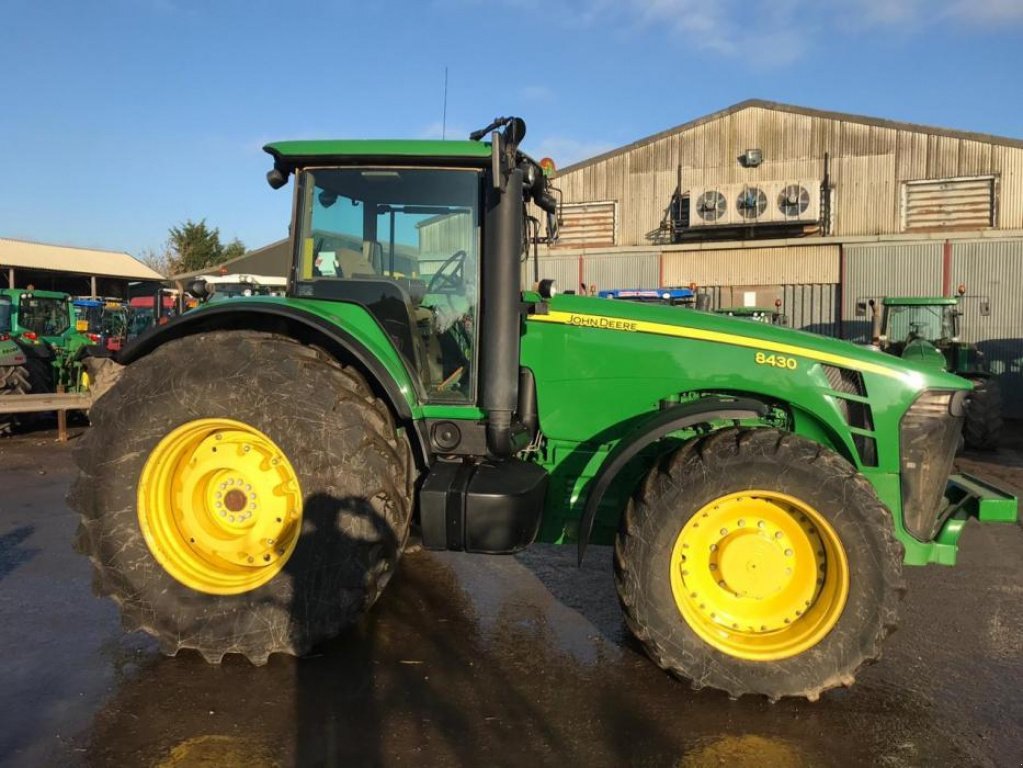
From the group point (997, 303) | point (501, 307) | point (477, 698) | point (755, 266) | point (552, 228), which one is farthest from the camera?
point (755, 266)

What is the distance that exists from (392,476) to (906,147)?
19.2 metres

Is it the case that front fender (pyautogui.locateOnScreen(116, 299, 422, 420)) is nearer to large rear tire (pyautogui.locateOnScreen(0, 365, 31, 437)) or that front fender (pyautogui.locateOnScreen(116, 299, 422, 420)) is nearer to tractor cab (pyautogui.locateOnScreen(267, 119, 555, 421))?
tractor cab (pyautogui.locateOnScreen(267, 119, 555, 421))

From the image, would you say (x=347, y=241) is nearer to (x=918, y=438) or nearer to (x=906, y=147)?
(x=918, y=438)

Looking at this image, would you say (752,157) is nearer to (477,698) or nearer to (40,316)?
(40,316)

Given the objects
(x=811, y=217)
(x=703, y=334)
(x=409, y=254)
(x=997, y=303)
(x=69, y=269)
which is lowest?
(x=703, y=334)

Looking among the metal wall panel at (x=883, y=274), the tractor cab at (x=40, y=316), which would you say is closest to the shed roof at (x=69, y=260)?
the tractor cab at (x=40, y=316)

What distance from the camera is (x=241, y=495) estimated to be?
11.6ft

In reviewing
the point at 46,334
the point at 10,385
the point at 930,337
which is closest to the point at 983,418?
the point at 930,337

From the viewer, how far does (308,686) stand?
331 cm

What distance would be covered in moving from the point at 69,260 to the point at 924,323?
3059 centimetres

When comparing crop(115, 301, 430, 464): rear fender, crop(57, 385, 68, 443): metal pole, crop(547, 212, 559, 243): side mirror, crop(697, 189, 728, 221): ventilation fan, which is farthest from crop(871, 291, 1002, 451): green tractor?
crop(57, 385, 68, 443): metal pole

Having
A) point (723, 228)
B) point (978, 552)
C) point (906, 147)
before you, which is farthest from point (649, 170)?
point (978, 552)

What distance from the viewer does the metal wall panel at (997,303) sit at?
56.2ft

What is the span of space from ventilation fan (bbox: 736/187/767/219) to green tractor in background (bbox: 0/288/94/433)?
15237 millimetres
